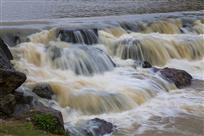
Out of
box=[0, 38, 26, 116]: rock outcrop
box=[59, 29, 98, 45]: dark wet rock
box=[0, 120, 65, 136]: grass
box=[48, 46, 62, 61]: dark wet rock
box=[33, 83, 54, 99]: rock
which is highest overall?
box=[0, 38, 26, 116]: rock outcrop

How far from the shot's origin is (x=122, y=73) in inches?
624

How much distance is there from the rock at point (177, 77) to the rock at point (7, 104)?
719cm

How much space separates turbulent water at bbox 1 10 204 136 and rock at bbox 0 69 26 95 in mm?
1694

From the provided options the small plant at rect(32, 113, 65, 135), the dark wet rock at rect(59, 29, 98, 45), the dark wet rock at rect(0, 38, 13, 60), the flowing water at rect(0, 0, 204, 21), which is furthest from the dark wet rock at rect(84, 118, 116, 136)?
the flowing water at rect(0, 0, 204, 21)

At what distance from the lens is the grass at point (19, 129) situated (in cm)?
831

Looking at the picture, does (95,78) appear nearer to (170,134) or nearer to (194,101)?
(194,101)

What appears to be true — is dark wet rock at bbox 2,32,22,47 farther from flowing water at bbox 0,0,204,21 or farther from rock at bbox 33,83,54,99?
flowing water at bbox 0,0,204,21

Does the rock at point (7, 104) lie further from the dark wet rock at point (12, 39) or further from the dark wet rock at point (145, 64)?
the dark wet rock at point (145, 64)

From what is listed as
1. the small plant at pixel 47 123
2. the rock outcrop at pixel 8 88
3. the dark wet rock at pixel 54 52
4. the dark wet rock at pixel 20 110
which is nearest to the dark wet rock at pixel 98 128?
the small plant at pixel 47 123

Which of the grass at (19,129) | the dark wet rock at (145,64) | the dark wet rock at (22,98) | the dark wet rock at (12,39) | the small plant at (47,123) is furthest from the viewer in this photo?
the dark wet rock at (145,64)

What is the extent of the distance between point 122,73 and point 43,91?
436 cm

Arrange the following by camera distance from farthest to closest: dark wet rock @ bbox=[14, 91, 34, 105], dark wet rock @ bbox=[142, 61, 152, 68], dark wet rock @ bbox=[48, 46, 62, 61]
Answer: dark wet rock @ bbox=[142, 61, 152, 68], dark wet rock @ bbox=[48, 46, 62, 61], dark wet rock @ bbox=[14, 91, 34, 105]

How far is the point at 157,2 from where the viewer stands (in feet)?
114

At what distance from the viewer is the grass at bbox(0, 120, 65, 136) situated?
27.3ft
